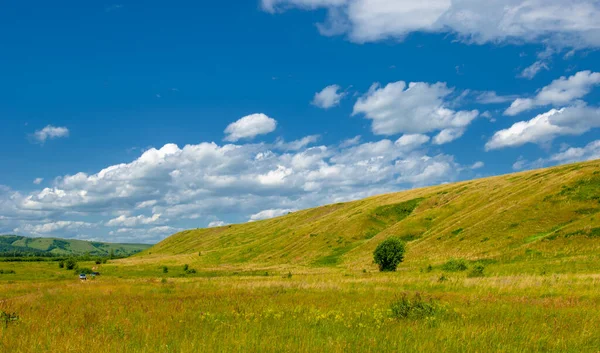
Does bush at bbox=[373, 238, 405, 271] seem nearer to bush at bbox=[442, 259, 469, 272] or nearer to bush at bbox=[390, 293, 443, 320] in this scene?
bush at bbox=[442, 259, 469, 272]

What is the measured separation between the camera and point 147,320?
11961mm

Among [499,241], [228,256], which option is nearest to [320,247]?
[228,256]

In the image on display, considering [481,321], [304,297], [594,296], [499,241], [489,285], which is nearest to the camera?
[481,321]

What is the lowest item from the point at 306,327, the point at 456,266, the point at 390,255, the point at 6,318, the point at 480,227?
the point at 456,266

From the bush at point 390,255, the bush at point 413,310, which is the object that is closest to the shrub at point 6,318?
the bush at point 413,310

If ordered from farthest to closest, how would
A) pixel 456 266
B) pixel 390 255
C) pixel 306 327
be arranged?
pixel 390 255
pixel 456 266
pixel 306 327

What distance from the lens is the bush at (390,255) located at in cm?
5247

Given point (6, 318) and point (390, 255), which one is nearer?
point (6, 318)

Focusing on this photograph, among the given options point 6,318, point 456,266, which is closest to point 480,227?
point 456,266

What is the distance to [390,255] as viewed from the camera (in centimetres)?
5250

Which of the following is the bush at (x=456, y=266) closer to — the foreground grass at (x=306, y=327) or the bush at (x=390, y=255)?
the bush at (x=390, y=255)

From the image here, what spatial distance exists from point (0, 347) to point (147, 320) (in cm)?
412

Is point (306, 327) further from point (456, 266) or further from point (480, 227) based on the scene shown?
point (480, 227)

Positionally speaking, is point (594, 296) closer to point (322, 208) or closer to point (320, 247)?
point (320, 247)
